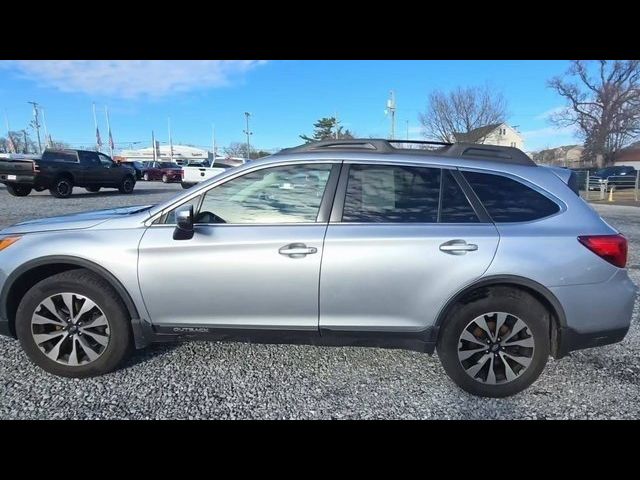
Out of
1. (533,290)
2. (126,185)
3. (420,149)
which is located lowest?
(533,290)

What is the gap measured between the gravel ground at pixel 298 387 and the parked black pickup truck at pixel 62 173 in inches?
505

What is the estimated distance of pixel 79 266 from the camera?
2750mm

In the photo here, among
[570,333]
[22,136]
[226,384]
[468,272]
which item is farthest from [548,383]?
[22,136]

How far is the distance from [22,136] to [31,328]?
328 feet

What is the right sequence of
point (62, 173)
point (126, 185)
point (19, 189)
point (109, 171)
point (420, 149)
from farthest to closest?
1. point (126, 185)
2. point (109, 171)
3. point (19, 189)
4. point (62, 173)
5. point (420, 149)

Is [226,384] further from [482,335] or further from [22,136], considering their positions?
[22,136]

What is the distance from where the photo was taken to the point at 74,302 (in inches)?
110

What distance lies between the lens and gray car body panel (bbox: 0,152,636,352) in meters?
2.56

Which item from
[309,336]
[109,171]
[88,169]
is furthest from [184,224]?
[109,171]

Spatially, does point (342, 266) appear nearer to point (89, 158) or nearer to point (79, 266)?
point (79, 266)

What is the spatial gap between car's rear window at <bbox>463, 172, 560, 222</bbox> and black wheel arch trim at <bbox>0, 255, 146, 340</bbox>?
8.62ft

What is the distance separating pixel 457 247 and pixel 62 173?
15884mm
